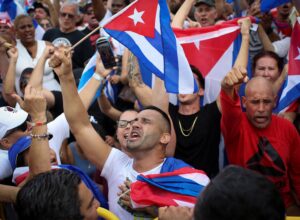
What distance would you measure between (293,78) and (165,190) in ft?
6.72

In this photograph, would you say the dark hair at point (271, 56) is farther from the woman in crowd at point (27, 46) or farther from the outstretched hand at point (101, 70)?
the woman in crowd at point (27, 46)

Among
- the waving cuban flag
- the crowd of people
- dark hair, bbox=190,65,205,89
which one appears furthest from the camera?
the waving cuban flag

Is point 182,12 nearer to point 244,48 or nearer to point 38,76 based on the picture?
point 244,48

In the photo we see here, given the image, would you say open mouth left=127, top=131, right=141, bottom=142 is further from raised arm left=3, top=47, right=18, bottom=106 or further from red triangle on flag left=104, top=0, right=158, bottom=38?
raised arm left=3, top=47, right=18, bottom=106

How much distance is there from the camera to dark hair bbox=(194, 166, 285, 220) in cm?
194

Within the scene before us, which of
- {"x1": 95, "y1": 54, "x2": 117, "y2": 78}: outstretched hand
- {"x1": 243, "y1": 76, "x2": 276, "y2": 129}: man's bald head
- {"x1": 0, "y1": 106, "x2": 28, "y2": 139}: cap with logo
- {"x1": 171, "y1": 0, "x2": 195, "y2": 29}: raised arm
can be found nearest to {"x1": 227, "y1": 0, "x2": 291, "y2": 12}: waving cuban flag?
A: {"x1": 171, "y1": 0, "x2": 195, "y2": 29}: raised arm

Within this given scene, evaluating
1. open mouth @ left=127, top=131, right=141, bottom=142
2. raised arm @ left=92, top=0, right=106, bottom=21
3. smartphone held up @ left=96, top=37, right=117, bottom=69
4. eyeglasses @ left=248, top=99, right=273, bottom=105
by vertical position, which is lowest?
open mouth @ left=127, top=131, right=141, bottom=142

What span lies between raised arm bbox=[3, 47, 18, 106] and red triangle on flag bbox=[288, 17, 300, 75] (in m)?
2.66

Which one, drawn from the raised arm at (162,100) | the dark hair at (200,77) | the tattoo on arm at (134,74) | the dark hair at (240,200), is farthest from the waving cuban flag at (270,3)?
the dark hair at (240,200)

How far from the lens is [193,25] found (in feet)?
19.4

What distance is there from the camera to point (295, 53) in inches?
200

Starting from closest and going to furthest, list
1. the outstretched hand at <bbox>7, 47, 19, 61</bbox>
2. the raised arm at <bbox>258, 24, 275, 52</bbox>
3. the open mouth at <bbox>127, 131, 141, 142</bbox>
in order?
the open mouth at <bbox>127, 131, 141, 142</bbox>, the outstretched hand at <bbox>7, 47, 19, 61</bbox>, the raised arm at <bbox>258, 24, 275, 52</bbox>

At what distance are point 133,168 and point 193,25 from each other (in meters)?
2.42

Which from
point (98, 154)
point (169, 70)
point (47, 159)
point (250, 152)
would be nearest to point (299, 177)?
point (250, 152)
